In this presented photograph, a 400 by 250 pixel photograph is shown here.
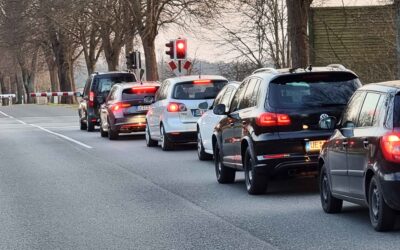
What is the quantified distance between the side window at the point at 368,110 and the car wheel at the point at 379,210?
2.20ft

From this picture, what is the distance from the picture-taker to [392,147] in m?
9.09

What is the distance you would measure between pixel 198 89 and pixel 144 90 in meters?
5.79

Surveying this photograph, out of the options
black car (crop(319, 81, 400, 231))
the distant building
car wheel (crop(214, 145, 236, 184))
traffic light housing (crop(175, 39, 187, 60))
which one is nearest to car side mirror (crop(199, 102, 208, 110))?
car wheel (crop(214, 145, 236, 184))

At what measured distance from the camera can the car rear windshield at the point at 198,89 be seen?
22.1 metres

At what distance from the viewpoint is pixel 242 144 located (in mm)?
13531

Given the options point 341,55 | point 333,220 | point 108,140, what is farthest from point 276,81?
point 341,55

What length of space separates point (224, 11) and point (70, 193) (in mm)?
26432

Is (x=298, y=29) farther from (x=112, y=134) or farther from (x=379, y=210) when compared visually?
(x=379, y=210)

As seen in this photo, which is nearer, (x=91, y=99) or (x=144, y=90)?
(x=144, y=90)

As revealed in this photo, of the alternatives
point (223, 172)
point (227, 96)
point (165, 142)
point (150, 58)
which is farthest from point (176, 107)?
point (150, 58)

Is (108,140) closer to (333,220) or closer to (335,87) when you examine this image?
(335,87)

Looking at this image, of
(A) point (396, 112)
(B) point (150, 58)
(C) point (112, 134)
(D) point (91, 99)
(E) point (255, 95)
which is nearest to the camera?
(A) point (396, 112)

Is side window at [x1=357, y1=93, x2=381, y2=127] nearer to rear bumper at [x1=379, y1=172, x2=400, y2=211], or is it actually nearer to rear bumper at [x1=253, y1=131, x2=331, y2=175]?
rear bumper at [x1=379, y1=172, x2=400, y2=211]

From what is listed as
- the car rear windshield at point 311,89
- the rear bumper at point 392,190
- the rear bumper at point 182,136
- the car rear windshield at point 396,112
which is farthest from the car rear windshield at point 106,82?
the rear bumper at point 392,190
